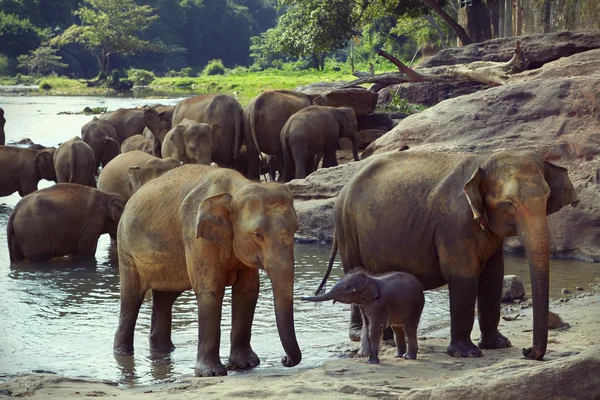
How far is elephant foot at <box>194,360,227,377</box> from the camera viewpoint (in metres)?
7.29

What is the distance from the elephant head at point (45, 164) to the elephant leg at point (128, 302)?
10.7m

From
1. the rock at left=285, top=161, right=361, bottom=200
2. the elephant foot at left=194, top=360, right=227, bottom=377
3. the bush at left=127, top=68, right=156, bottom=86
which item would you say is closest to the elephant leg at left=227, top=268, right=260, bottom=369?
the elephant foot at left=194, top=360, right=227, bottom=377

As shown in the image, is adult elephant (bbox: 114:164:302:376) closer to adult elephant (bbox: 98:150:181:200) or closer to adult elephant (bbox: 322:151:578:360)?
adult elephant (bbox: 322:151:578:360)

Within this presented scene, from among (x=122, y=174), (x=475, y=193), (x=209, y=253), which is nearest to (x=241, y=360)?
(x=209, y=253)

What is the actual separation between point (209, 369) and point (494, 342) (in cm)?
215

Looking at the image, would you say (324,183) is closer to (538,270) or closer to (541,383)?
(538,270)

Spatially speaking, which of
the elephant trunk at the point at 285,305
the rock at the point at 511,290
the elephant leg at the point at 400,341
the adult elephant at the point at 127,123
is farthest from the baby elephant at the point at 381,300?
the adult elephant at the point at 127,123

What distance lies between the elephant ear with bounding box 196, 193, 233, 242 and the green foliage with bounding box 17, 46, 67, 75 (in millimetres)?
83962

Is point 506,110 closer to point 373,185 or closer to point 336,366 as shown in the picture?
point 373,185

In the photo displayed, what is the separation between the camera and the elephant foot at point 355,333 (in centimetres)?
852

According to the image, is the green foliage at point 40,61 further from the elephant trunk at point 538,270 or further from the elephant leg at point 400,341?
the elephant trunk at point 538,270

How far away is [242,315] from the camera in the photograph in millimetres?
7602

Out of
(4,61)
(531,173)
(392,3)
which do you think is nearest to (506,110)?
(531,173)

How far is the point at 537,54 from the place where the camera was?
19812 mm
